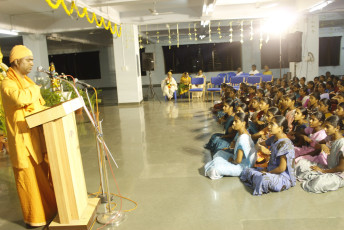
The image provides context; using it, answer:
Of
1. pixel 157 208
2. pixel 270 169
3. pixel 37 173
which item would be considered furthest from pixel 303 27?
pixel 37 173

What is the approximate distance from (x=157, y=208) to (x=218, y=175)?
954 millimetres

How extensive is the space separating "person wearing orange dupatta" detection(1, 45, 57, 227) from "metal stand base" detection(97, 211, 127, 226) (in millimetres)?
485

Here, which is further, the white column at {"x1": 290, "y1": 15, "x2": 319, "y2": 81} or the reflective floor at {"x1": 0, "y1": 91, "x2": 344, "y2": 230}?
the white column at {"x1": 290, "y1": 15, "x2": 319, "y2": 81}

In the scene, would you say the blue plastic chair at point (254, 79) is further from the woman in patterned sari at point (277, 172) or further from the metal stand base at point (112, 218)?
the metal stand base at point (112, 218)

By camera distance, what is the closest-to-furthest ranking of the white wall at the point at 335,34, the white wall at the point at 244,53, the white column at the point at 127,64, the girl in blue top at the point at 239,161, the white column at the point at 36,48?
the girl in blue top at the point at 239,161 < the white column at the point at 127,64 < the white column at the point at 36,48 < the white wall at the point at 335,34 < the white wall at the point at 244,53

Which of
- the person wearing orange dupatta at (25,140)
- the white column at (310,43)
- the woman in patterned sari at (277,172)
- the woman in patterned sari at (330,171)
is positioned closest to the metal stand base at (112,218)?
the person wearing orange dupatta at (25,140)

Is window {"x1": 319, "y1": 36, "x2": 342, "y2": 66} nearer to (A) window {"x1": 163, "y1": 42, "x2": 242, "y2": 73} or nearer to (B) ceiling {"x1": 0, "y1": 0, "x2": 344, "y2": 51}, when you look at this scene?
(A) window {"x1": 163, "y1": 42, "x2": 242, "y2": 73}

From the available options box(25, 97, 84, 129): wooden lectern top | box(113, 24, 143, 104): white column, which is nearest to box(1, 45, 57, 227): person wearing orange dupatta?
box(25, 97, 84, 129): wooden lectern top

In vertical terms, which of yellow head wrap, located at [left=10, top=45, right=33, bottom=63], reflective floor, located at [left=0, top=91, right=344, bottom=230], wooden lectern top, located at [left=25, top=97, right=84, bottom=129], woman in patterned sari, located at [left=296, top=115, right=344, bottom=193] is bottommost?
reflective floor, located at [left=0, top=91, right=344, bottom=230]

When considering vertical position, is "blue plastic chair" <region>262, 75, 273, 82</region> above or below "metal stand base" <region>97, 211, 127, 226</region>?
above

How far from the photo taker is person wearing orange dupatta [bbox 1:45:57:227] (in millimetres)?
2420

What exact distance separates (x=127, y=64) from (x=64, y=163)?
7.82m

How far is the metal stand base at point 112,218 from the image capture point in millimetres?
2641

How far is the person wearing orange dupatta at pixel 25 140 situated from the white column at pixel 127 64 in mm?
7388
